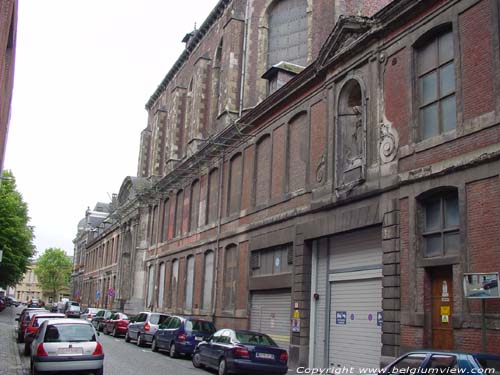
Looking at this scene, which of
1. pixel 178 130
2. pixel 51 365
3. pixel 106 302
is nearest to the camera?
pixel 51 365

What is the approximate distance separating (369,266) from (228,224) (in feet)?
38.0

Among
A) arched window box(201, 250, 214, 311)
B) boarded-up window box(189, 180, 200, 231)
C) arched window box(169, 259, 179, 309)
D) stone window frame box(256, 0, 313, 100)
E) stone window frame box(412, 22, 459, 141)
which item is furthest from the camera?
arched window box(169, 259, 179, 309)

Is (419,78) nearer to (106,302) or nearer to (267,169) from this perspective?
(267,169)

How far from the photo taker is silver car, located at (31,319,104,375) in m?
13.3

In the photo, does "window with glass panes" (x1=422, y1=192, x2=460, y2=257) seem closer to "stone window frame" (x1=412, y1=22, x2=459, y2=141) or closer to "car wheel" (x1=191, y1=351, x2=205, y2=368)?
"stone window frame" (x1=412, y1=22, x2=459, y2=141)

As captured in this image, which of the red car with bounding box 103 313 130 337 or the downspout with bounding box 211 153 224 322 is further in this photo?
the red car with bounding box 103 313 130 337

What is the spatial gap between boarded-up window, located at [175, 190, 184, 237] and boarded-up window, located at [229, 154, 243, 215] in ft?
28.5

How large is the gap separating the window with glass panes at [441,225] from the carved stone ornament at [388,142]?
1893mm

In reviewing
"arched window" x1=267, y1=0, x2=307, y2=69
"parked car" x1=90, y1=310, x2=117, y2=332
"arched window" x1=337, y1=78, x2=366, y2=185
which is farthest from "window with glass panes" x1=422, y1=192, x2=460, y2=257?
"parked car" x1=90, y1=310, x2=117, y2=332

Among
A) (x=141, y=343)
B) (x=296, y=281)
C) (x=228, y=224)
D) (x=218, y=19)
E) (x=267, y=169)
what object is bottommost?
(x=141, y=343)

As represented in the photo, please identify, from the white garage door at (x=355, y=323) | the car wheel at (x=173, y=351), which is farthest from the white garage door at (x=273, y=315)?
the car wheel at (x=173, y=351)

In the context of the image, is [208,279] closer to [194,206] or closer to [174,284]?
[194,206]

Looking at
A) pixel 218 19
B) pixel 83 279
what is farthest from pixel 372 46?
pixel 83 279

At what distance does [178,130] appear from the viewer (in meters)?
41.3
